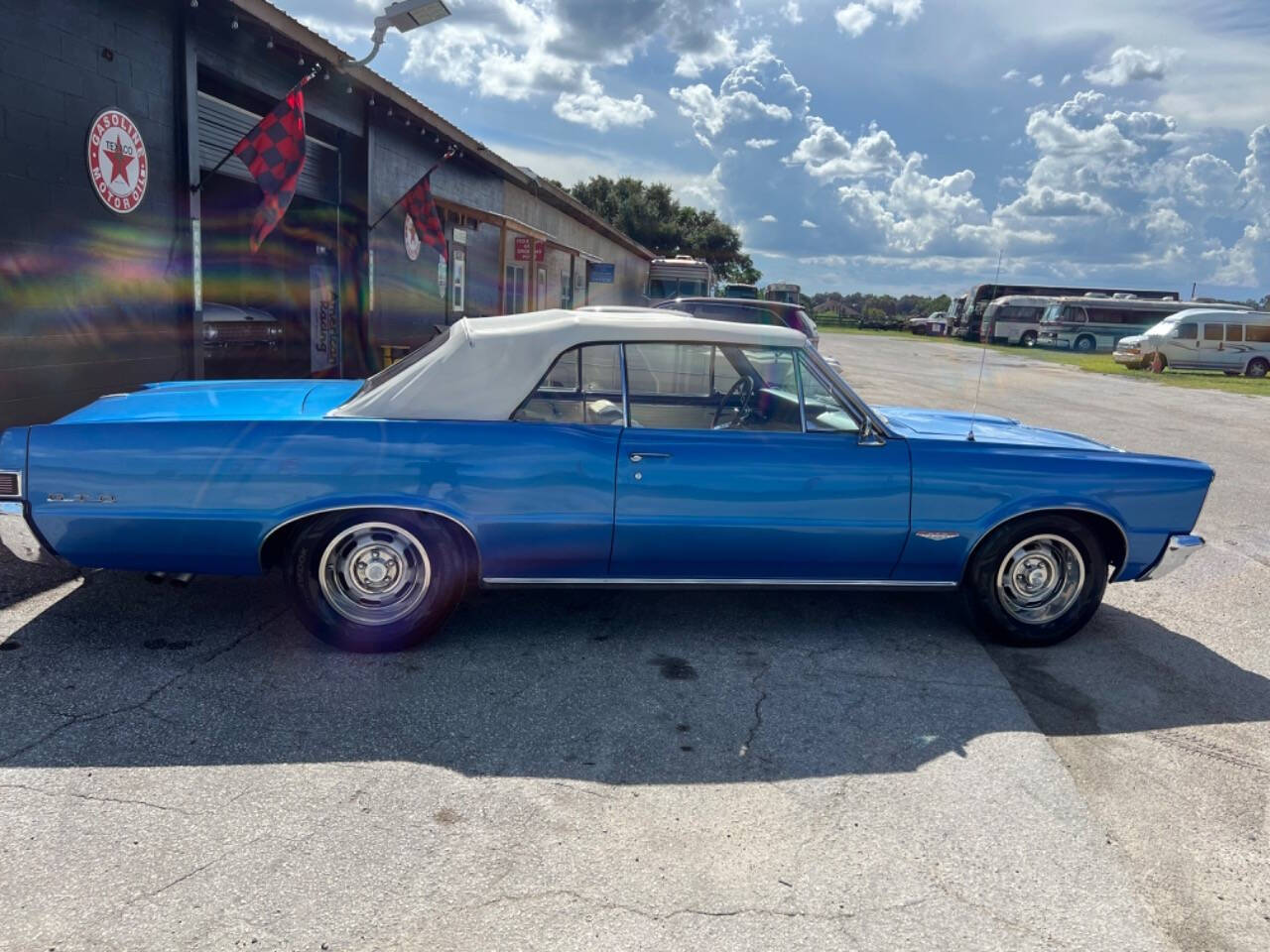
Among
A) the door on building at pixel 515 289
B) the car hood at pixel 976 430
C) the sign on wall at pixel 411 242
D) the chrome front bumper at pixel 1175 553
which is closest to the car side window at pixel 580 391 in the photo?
the car hood at pixel 976 430

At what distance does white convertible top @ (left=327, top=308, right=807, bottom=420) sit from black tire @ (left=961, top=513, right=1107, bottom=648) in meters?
1.29

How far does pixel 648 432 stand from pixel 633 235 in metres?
62.6

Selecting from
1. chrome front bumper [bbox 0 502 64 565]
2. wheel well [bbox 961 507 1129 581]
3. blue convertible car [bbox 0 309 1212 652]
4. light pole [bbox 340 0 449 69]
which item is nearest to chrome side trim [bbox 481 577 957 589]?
blue convertible car [bbox 0 309 1212 652]

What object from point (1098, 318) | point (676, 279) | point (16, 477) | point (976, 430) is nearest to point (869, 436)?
point (976, 430)

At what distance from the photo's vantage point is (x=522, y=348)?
4.07m

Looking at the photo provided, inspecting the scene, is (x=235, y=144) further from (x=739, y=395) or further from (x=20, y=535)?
(x=739, y=395)

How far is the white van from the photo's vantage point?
2938 cm

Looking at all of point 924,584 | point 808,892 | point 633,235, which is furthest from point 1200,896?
point 633,235

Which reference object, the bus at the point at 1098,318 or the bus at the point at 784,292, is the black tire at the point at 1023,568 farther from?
the bus at the point at 1098,318

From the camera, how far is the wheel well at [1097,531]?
4297 millimetres

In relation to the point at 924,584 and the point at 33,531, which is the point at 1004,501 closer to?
the point at 924,584

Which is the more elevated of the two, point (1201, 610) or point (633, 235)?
point (633, 235)

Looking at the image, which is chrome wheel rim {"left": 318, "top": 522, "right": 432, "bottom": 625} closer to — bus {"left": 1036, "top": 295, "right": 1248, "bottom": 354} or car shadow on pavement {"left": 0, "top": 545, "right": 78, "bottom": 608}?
car shadow on pavement {"left": 0, "top": 545, "right": 78, "bottom": 608}

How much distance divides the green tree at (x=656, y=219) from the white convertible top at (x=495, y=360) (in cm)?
6051
